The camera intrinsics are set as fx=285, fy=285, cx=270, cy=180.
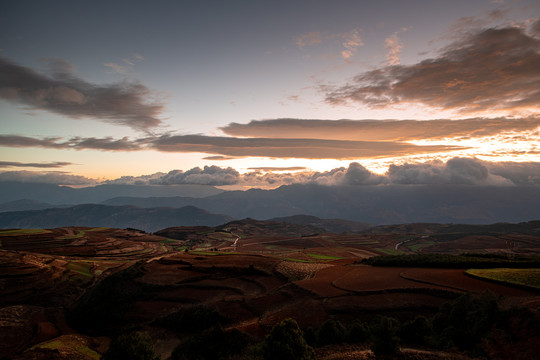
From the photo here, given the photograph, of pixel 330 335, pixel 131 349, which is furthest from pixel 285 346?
pixel 131 349

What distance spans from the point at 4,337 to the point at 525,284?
80.6 meters

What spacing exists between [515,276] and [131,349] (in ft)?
174

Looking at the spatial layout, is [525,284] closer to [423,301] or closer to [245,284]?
[423,301]

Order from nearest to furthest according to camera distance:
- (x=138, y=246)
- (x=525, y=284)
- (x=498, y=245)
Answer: (x=525, y=284) < (x=138, y=246) < (x=498, y=245)

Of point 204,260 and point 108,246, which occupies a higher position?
point 204,260

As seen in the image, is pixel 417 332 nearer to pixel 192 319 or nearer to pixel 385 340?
pixel 385 340

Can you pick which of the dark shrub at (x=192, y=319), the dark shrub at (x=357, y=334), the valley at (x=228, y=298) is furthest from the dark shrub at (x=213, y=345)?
the dark shrub at (x=357, y=334)

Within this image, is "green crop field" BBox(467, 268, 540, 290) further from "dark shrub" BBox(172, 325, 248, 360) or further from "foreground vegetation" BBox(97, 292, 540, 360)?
"dark shrub" BBox(172, 325, 248, 360)

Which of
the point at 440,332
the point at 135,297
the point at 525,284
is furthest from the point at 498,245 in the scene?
the point at 135,297

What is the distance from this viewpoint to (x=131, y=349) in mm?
27312

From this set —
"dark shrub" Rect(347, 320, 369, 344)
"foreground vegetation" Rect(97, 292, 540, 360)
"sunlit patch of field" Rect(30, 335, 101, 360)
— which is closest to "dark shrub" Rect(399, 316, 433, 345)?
"foreground vegetation" Rect(97, 292, 540, 360)

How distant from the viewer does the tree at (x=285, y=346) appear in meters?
22.8

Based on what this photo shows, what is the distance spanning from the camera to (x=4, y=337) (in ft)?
154

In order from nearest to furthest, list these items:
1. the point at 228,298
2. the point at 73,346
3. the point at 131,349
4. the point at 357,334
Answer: the point at 131,349 → the point at 357,334 → the point at 73,346 → the point at 228,298
